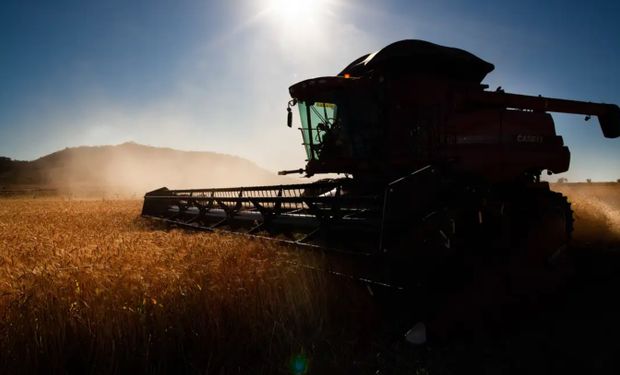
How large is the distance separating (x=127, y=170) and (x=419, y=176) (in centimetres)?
12005

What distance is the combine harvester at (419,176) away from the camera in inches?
129

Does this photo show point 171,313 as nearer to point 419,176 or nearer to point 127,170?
point 419,176

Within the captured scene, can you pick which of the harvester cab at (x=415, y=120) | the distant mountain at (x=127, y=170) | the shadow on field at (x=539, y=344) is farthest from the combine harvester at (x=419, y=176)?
the distant mountain at (x=127, y=170)

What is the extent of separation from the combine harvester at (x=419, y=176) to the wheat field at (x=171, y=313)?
21.7 inches

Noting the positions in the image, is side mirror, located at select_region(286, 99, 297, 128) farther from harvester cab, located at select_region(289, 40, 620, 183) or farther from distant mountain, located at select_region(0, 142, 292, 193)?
distant mountain, located at select_region(0, 142, 292, 193)

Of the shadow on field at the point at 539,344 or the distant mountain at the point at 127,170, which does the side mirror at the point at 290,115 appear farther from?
the distant mountain at the point at 127,170

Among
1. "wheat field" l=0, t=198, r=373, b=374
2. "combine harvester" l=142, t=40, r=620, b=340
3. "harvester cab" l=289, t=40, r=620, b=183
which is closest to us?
"wheat field" l=0, t=198, r=373, b=374

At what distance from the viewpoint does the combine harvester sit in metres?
3.28

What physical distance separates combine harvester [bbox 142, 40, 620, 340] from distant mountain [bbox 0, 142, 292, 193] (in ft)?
207

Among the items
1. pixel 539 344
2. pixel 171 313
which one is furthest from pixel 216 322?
pixel 539 344

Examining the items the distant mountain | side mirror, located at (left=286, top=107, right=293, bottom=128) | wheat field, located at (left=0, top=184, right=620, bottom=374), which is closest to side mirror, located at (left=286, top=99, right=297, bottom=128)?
side mirror, located at (left=286, top=107, right=293, bottom=128)

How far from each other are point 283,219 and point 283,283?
160 centimetres

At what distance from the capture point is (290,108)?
654 cm

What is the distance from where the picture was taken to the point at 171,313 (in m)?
2.62
